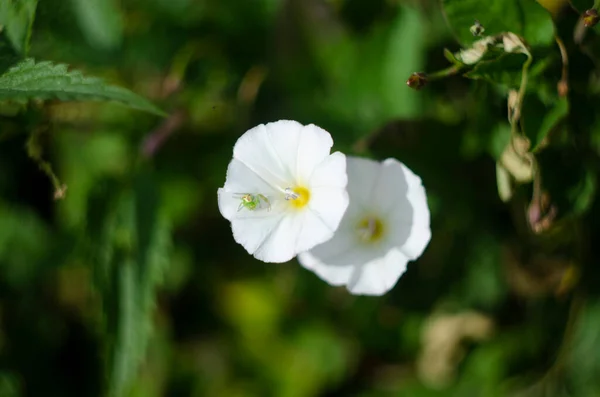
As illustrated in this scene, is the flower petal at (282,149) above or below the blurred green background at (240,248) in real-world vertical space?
above

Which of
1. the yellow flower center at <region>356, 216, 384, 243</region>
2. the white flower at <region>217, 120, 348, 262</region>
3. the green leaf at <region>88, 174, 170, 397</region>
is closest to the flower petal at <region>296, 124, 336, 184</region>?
the white flower at <region>217, 120, 348, 262</region>

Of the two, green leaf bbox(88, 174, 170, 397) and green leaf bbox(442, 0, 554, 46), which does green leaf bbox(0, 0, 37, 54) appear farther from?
green leaf bbox(442, 0, 554, 46)

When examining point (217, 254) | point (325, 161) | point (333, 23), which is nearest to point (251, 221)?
point (325, 161)

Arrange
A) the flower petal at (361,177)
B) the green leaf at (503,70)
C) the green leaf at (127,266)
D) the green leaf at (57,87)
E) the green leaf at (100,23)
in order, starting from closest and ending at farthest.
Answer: the green leaf at (57,87) < the green leaf at (503,70) < the flower petal at (361,177) < the green leaf at (127,266) < the green leaf at (100,23)

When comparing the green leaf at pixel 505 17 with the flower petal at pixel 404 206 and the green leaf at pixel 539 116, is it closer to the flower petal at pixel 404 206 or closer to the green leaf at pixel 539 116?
the green leaf at pixel 539 116

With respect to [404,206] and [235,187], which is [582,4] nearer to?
[404,206]

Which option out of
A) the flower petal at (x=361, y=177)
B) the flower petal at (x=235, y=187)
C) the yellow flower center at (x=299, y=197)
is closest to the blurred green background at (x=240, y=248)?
the flower petal at (x=361, y=177)

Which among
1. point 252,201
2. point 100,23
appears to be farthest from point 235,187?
point 100,23

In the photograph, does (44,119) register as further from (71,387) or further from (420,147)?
(71,387)

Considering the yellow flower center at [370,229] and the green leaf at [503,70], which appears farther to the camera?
the yellow flower center at [370,229]
